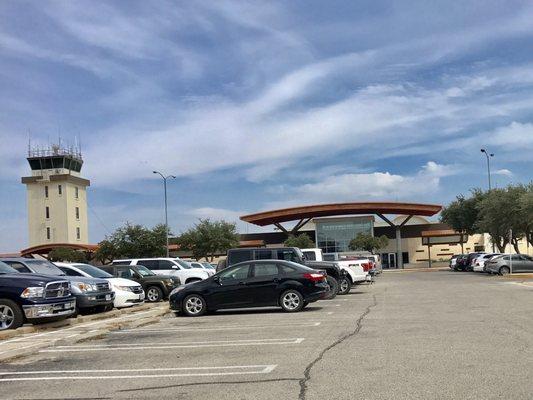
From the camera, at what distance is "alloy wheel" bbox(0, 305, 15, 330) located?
1330cm

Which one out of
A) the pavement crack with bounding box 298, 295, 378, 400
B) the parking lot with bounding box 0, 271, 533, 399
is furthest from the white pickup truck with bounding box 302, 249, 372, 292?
the parking lot with bounding box 0, 271, 533, 399

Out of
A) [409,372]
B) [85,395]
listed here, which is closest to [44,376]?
[85,395]

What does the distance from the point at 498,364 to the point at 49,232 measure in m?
90.5

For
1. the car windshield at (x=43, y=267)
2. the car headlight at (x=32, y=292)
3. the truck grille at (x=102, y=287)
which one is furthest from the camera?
the truck grille at (x=102, y=287)

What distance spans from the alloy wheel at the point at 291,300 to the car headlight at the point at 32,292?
249 inches

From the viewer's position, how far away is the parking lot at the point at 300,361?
689 centimetres

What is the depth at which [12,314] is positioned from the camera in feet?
43.9

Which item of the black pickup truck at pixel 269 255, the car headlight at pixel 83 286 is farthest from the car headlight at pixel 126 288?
the black pickup truck at pixel 269 255

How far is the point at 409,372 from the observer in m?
7.54

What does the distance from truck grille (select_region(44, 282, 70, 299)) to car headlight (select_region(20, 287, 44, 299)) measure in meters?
0.13

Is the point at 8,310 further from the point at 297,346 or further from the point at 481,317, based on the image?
the point at 481,317

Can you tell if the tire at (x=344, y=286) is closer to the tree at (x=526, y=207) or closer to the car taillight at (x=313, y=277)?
the car taillight at (x=313, y=277)

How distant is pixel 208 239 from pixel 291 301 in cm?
5238

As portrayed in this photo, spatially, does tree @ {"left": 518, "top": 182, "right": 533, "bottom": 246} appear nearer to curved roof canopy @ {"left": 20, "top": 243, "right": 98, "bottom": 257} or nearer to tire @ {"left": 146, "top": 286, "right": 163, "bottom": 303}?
tire @ {"left": 146, "top": 286, "right": 163, "bottom": 303}
